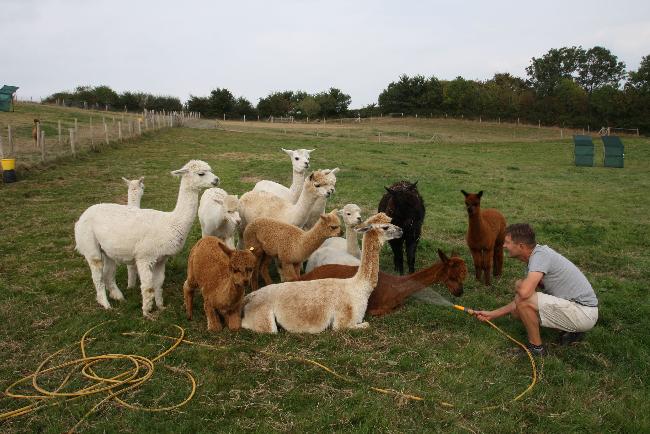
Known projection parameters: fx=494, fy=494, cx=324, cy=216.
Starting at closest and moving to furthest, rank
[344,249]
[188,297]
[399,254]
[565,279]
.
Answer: [565,279]
[188,297]
[344,249]
[399,254]

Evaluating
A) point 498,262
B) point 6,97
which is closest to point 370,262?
point 498,262

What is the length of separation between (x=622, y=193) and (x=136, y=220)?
16382mm

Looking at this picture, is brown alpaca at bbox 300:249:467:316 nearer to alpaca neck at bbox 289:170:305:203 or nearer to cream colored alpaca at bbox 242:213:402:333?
cream colored alpaca at bbox 242:213:402:333

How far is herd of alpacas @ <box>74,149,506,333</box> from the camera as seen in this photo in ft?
18.0

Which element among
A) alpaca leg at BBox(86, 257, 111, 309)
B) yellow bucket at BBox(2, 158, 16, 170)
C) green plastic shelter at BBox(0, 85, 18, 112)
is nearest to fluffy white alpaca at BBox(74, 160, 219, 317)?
alpaca leg at BBox(86, 257, 111, 309)

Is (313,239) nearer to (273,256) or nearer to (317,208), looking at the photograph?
(273,256)

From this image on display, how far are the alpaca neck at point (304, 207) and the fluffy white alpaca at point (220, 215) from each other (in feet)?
3.18

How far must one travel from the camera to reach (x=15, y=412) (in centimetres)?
404

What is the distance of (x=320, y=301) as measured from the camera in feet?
18.1

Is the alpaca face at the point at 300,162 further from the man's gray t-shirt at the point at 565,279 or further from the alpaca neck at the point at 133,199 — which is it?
the man's gray t-shirt at the point at 565,279

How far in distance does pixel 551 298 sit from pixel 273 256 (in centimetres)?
355

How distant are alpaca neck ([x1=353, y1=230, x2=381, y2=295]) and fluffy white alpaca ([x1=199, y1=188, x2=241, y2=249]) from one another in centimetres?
222

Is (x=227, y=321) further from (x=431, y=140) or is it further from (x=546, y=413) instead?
(x=431, y=140)

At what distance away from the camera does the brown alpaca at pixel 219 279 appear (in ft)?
16.6
